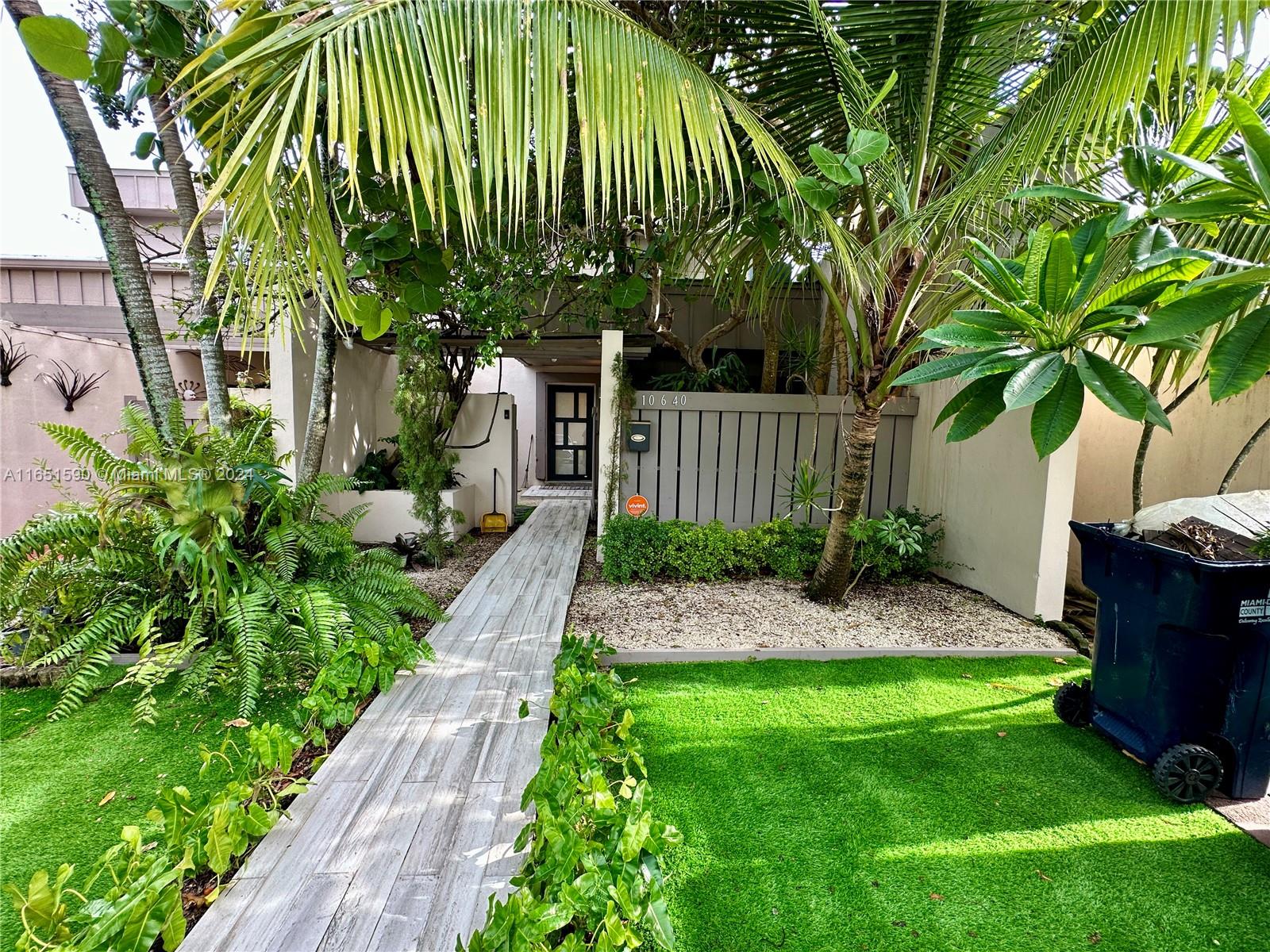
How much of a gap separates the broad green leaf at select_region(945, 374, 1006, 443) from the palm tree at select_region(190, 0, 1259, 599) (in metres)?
1.12

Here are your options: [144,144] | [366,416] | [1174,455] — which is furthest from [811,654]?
[366,416]

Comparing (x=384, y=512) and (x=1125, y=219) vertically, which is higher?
(x=1125, y=219)

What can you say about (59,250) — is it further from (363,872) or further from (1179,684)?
(1179,684)

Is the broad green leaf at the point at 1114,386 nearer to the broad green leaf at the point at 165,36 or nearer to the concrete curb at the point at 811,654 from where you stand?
the concrete curb at the point at 811,654

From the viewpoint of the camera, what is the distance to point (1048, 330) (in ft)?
3.94

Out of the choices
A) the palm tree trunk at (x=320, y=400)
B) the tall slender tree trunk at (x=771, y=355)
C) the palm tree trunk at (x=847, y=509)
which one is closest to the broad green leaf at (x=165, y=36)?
the palm tree trunk at (x=320, y=400)

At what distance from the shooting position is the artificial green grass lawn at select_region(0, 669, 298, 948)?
1.74 m

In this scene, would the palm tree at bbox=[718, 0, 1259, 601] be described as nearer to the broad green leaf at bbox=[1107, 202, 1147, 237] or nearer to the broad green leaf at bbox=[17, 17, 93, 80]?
the broad green leaf at bbox=[1107, 202, 1147, 237]

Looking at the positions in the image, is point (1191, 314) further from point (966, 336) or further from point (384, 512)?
point (384, 512)

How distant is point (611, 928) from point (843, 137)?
364 centimetres

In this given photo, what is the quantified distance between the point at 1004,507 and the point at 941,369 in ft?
11.5

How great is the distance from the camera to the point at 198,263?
3.13 meters

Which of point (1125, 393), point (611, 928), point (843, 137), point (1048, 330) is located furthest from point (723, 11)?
point (611, 928)

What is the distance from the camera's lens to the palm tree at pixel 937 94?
2172 millimetres
